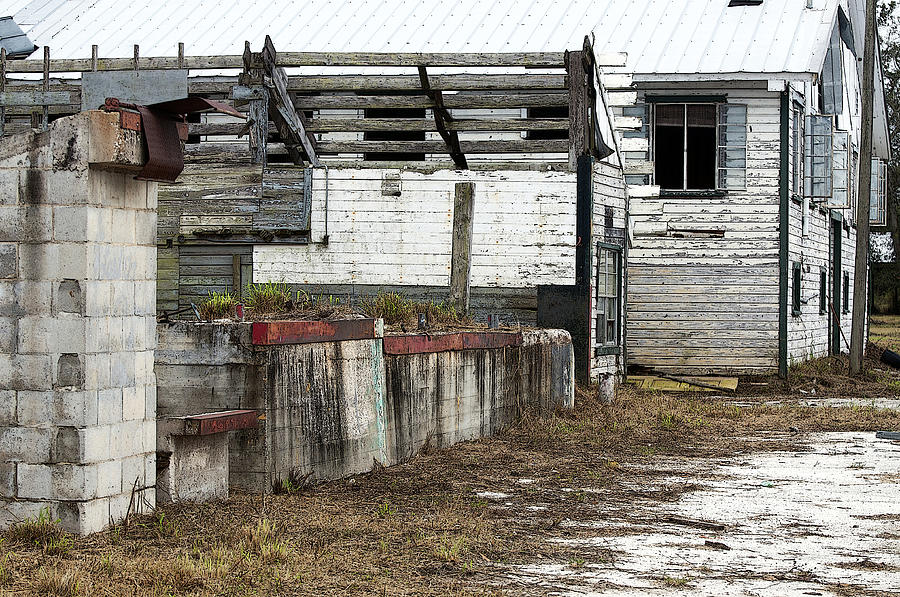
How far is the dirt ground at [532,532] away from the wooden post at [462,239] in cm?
488

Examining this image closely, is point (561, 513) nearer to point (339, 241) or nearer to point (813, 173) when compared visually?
point (339, 241)

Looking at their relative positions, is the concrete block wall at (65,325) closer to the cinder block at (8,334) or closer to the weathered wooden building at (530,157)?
the cinder block at (8,334)

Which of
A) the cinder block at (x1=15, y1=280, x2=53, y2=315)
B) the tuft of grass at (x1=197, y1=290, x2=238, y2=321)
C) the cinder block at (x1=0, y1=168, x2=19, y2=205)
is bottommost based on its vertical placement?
the tuft of grass at (x1=197, y1=290, x2=238, y2=321)

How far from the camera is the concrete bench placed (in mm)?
7551

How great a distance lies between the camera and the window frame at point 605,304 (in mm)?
17672

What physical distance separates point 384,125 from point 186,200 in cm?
320

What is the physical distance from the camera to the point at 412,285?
1734 centimetres

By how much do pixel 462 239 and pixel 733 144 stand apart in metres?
6.90

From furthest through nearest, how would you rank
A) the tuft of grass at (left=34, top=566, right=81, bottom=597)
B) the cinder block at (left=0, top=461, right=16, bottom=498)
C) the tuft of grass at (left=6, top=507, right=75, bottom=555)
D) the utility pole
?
1. the utility pole
2. the cinder block at (left=0, top=461, right=16, bottom=498)
3. the tuft of grass at (left=6, top=507, right=75, bottom=555)
4. the tuft of grass at (left=34, top=566, right=81, bottom=597)

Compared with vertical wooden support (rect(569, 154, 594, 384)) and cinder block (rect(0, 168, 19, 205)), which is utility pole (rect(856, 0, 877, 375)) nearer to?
vertical wooden support (rect(569, 154, 594, 384))

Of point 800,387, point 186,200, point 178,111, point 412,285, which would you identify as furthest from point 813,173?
point 178,111

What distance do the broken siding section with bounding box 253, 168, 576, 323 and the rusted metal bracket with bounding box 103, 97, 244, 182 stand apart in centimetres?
988

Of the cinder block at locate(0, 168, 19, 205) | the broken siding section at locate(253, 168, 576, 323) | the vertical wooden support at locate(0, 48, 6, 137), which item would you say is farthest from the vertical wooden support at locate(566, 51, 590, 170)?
the cinder block at locate(0, 168, 19, 205)

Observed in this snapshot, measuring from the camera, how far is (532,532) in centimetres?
743
